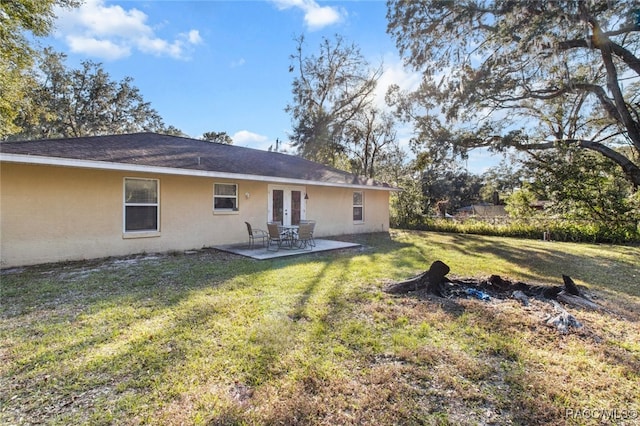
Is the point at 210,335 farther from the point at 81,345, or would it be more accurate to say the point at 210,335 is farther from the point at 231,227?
the point at 231,227

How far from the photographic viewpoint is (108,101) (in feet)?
78.3

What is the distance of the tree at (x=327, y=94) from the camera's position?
2372 centimetres

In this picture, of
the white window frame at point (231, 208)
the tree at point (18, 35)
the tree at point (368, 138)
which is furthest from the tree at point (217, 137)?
the white window frame at point (231, 208)

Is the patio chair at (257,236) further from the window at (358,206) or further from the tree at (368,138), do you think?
the tree at (368,138)

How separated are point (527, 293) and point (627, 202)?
12.6m

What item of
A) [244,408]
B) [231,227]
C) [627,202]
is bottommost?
[244,408]

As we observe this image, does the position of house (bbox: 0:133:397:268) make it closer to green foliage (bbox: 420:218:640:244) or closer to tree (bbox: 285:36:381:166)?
green foliage (bbox: 420:218:640:244)

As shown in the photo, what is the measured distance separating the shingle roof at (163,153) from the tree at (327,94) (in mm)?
12468

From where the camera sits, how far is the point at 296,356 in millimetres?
3078

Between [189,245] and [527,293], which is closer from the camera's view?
[527,293]

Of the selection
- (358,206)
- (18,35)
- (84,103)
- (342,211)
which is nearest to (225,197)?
(342,211)

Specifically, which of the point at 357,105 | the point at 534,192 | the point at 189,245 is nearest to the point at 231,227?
the point at 189,245

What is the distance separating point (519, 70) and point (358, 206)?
26.8 feet

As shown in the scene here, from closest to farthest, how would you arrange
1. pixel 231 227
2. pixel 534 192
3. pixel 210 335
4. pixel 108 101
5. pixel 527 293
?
pixel 210 335, pixel 527 293, pixel 231 227, pixel 534 192, pixel 108 101
